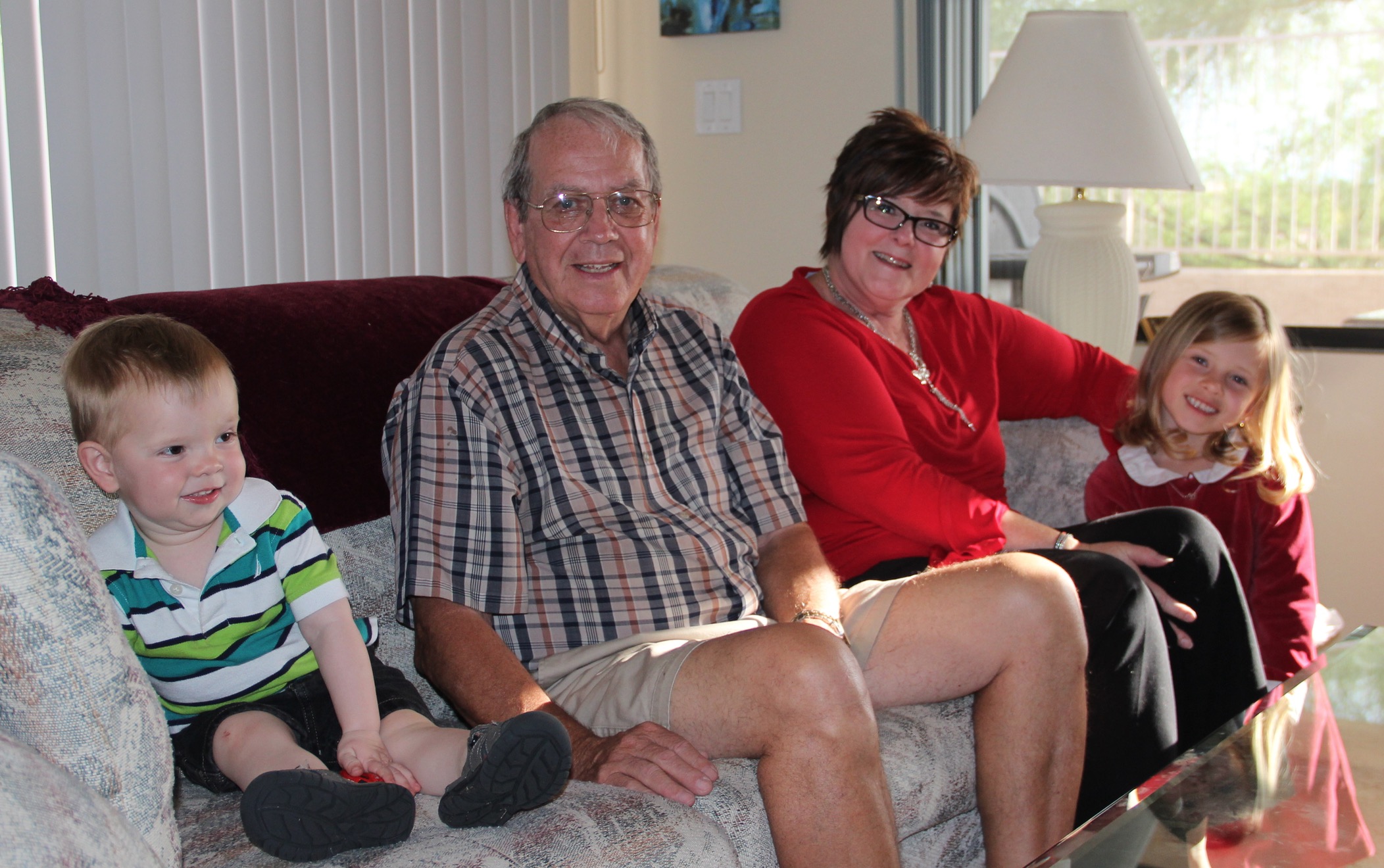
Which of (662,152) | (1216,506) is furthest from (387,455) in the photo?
(662,152)

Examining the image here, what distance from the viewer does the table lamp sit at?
2.27 metres

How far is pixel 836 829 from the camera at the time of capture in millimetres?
1127

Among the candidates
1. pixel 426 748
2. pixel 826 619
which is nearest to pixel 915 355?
pixel 826 619

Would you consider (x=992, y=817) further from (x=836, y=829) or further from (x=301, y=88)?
(x=301, y=88)

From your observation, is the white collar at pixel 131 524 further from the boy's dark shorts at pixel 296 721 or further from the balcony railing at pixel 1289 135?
the balcony railing at pixel 1289 135

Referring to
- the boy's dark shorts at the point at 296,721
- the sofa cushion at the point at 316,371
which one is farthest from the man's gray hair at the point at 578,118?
the boy's dark shorts at the point at 296,721

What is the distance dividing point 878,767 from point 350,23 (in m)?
1.93

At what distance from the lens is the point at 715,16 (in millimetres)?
3014

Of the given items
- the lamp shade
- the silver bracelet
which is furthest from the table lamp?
the silver bracelet

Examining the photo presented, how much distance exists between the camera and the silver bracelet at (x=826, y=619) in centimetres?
143

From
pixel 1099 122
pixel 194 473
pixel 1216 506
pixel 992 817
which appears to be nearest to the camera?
pixel 194 473

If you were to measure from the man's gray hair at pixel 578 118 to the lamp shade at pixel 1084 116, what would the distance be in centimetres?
104

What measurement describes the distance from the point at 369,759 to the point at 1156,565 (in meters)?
1.14

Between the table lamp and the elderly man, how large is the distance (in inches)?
39.6
